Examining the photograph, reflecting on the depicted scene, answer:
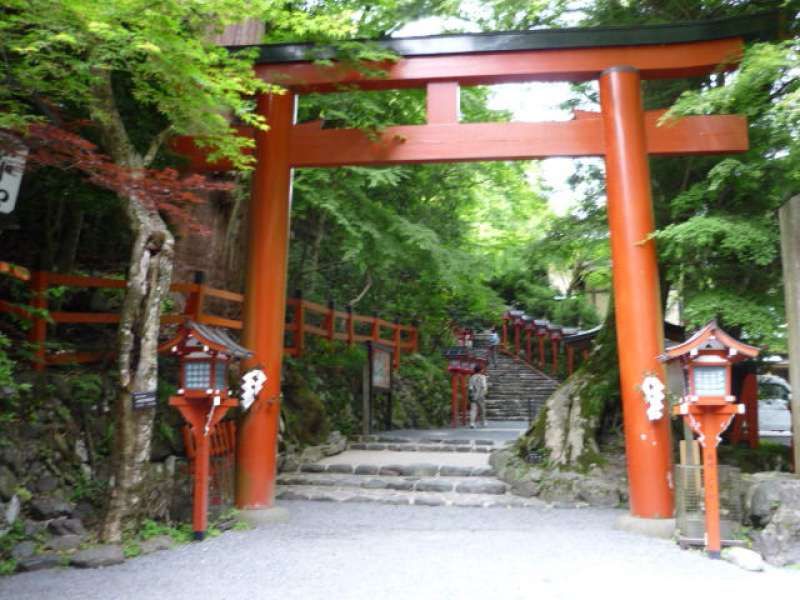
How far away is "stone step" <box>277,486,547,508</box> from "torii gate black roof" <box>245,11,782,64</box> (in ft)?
18.1

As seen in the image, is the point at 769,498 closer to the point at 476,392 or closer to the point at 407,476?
the point at 407,476

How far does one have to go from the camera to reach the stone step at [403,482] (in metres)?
9.08

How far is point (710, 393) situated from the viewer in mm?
6070

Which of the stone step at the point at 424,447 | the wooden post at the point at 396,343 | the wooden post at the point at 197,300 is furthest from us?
the wooden post at the point at 396,343

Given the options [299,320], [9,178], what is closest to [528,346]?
[299,320]

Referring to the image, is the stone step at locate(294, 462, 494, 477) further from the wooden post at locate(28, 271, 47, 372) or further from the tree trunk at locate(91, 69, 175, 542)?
the wooden post at locate(28, 271, 47, 372)

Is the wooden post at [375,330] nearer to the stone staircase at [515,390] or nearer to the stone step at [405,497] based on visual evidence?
the stone staircase at [515,390]

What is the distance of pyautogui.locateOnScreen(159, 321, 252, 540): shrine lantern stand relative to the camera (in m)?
6.44

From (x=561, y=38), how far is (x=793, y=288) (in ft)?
12.3

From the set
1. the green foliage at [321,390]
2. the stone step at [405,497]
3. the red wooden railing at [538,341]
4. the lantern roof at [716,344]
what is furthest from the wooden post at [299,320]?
the red wooden railing at [538,341]

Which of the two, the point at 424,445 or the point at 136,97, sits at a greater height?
the point at 136,97

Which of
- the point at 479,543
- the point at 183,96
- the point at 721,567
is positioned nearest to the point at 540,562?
the point at 479,543

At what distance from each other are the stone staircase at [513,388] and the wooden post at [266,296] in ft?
38.0

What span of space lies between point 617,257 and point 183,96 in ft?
15.7
